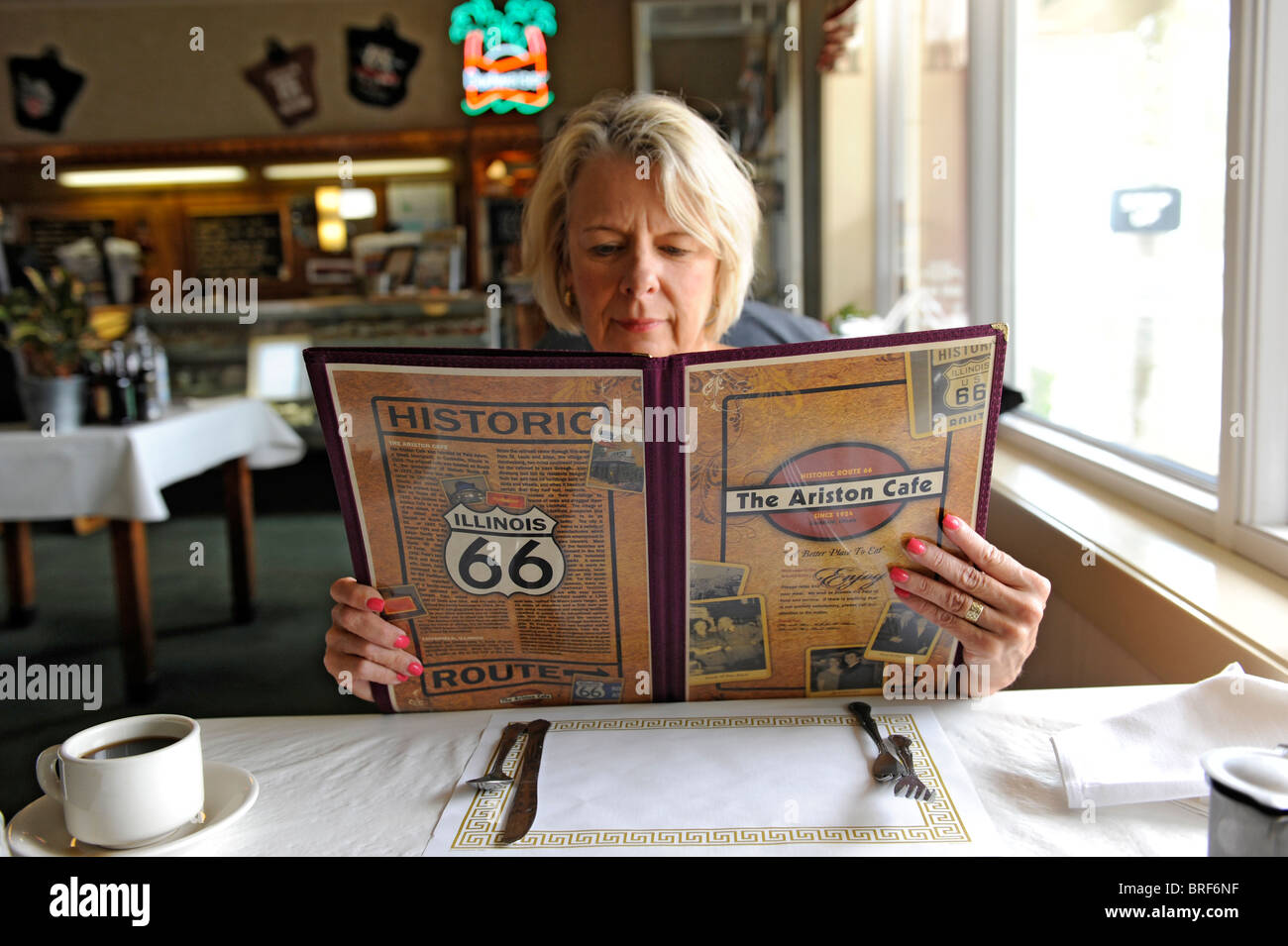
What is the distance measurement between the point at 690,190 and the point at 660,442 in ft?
2.17

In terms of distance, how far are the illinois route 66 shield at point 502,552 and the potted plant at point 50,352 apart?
8.71 feet

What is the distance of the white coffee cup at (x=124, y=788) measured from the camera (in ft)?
2.32

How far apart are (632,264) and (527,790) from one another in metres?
0.87

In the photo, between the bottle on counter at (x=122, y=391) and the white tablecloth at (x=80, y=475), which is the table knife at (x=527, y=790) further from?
the bottle on counter at (x=122, y=391)

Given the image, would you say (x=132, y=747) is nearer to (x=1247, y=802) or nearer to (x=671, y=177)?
(x=1247, y=802)

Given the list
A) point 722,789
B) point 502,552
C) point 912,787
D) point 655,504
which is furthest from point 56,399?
point 912,787

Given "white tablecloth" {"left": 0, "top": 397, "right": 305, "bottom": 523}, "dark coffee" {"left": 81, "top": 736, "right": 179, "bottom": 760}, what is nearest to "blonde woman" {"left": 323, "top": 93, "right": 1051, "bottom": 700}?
"dark coffee" {"left": 81, "top": 736, "right": 179, "bottom": 760}

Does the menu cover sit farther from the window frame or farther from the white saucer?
the window frame

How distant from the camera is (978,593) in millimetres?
956

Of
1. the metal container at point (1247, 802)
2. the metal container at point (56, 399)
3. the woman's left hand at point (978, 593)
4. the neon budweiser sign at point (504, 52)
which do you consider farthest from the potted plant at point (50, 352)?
the neon budweiser sign at point (504, 52)

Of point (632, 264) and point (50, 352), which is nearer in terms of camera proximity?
point (632, 264)

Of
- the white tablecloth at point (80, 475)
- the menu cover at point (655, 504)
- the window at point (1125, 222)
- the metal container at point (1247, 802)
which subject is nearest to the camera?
the metal container at point (1247, 802)

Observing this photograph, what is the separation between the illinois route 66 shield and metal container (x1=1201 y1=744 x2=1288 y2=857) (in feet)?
1.87

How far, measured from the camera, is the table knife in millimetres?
739
